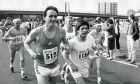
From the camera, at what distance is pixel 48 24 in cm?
444

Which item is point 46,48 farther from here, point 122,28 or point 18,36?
point 122,28

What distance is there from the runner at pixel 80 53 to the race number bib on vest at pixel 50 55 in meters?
0.63

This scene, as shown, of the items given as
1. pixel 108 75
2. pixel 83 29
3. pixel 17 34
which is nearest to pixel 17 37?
pixel 17 34

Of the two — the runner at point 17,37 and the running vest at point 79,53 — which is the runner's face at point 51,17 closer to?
the running vest at point 79,53

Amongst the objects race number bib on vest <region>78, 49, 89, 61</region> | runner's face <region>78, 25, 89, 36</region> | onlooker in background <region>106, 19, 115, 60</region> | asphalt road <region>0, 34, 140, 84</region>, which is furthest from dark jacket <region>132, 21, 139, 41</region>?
runner's face <region>78, 25, 89, 36</region>

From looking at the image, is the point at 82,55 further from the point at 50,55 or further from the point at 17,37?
the point at 17,37

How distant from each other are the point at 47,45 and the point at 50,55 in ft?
0.58

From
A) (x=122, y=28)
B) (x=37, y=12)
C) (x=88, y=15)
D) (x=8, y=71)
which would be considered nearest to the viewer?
(x=8, y=71)

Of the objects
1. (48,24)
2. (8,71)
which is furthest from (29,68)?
(48,24)

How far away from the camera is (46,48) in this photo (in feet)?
14.7

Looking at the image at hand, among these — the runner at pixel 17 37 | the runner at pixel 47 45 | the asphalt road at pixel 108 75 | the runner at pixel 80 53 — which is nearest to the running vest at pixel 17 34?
the runner at pixel 17 37

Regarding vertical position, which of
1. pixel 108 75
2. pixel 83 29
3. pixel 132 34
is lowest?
pixel 108 75

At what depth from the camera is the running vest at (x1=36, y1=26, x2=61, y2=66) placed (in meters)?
4.46

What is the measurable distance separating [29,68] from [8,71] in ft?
2.83
